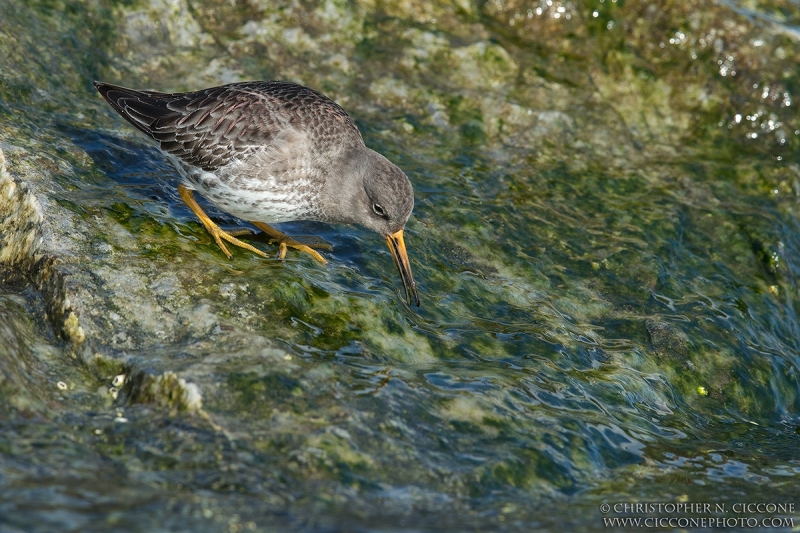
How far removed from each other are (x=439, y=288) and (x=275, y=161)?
65.9 inches

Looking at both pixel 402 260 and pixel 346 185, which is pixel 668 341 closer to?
pixel 402 260

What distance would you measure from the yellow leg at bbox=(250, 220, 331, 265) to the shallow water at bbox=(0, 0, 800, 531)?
5.9 inches

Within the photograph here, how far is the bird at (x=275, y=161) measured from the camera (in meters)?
6.86

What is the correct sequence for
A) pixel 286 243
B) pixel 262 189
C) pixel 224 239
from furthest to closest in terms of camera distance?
pixel 286 243 < pixel 224 239 < pixel 262 189

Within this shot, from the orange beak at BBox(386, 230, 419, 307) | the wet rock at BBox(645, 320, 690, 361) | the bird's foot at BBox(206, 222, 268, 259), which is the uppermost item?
the wet rock at BBox(645, 320, 690, 361)

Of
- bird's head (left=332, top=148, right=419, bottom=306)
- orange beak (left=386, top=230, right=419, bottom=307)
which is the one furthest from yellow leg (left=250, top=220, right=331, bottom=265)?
orange beak (left=386, top=230, right=419, bottom=307)

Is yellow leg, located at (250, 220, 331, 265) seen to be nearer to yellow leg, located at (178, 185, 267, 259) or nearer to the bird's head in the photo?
yellow leg, located at (178, 185, 267, 259)

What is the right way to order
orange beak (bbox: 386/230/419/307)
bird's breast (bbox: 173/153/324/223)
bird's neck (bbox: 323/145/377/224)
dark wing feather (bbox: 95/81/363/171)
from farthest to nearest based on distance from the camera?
1. bird's neck (bbox: 323/145/377/224)
2. dark wing feather (bbox: 95/81/363/171)
3. bird's breast (bbox: 173/153/324/223)
4. orange beak (bbox: 386/230/419/307)

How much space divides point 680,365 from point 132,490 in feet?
14.3

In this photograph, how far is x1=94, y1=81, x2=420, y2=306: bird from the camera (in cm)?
686

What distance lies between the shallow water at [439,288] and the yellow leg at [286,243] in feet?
0.49

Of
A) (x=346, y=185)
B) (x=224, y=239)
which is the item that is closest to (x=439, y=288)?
(x=346, y=185)

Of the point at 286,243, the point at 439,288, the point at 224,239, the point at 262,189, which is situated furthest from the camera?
the point at 286,243

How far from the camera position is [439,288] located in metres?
7.05
